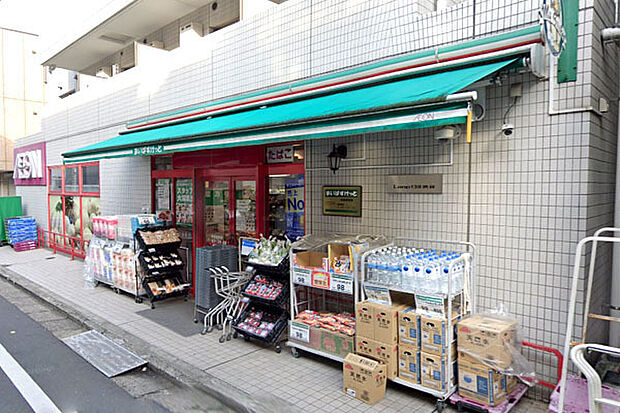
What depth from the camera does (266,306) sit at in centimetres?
629

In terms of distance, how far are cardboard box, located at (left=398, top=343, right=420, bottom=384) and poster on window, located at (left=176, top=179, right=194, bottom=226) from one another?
5954 mm

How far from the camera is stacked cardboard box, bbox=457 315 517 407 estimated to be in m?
4.08

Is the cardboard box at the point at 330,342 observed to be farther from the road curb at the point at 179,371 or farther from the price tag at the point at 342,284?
the road curb at the point at 179,371

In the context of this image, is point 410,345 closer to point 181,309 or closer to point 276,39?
point 181,309

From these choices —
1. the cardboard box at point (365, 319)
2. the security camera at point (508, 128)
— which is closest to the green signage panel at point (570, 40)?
the security camera at point (508, 128)

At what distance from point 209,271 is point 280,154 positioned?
2321 millimetres

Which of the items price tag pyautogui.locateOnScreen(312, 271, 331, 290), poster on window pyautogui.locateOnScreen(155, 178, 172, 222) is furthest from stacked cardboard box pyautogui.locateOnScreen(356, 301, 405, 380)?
poster on window pyautogui.locateOnScreen(155, 178, 172, 222)

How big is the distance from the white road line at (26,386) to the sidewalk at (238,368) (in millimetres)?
1272

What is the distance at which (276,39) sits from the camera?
7.33 meters

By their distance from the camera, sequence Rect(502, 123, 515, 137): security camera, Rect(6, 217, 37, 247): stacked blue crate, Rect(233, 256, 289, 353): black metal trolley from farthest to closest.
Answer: Rect(6, 217, 37, 247): stacked blue crate < Rect(233, 256, 289, 353): black metal trolley < Rect(502, 123, 515, 137): security camera

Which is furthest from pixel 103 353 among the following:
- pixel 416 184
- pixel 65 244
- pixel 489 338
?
pixel 65 244

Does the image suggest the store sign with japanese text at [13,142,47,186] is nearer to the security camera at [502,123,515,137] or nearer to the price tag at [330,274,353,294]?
the price tag at [330,274,353,294]

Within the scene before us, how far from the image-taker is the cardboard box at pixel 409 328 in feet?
14.7

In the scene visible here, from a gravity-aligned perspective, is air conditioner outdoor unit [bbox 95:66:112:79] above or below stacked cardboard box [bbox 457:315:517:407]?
above
